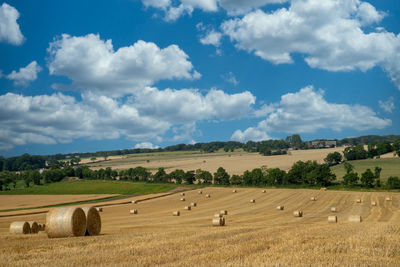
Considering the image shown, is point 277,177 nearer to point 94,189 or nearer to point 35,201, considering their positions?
point 94,189

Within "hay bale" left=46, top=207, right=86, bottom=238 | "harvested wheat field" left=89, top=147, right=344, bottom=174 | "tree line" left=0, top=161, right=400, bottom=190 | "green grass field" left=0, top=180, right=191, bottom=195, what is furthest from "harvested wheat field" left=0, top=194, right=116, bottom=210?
"harvested wheat field" left=89, top=147, right=344, bottom=174

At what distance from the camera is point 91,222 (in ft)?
63.0

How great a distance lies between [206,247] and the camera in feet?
44.2

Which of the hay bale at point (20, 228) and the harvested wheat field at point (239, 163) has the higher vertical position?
the harvested wheat field at point (239, 163)

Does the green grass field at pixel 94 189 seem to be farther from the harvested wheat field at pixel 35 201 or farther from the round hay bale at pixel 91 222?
the round hay bale at pixel 91 222

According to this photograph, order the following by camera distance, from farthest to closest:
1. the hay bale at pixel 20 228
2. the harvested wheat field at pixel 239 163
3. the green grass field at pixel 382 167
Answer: the harvested wheat field at pixel 239 163 < the green grass field at pixel 382 167 < the hay bale at pixel 20 228

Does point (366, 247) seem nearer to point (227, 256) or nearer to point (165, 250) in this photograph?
point (227, 256)

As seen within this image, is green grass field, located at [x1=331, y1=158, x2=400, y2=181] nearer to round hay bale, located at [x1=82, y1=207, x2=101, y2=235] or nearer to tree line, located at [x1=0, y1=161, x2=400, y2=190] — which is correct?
tree line, located at [x1=0, y1=161, x2=400, y2=190]

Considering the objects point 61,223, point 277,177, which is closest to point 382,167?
point 277,177

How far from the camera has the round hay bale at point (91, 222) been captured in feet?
61.7

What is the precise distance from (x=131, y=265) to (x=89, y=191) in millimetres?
86012

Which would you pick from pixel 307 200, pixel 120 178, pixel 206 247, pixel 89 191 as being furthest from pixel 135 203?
pixel 120 178

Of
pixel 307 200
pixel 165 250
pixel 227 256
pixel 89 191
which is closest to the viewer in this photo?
pixel 227 256

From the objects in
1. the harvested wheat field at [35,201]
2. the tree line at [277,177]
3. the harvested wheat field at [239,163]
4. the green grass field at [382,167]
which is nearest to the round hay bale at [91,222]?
the harvested wheat field at [35,201]
